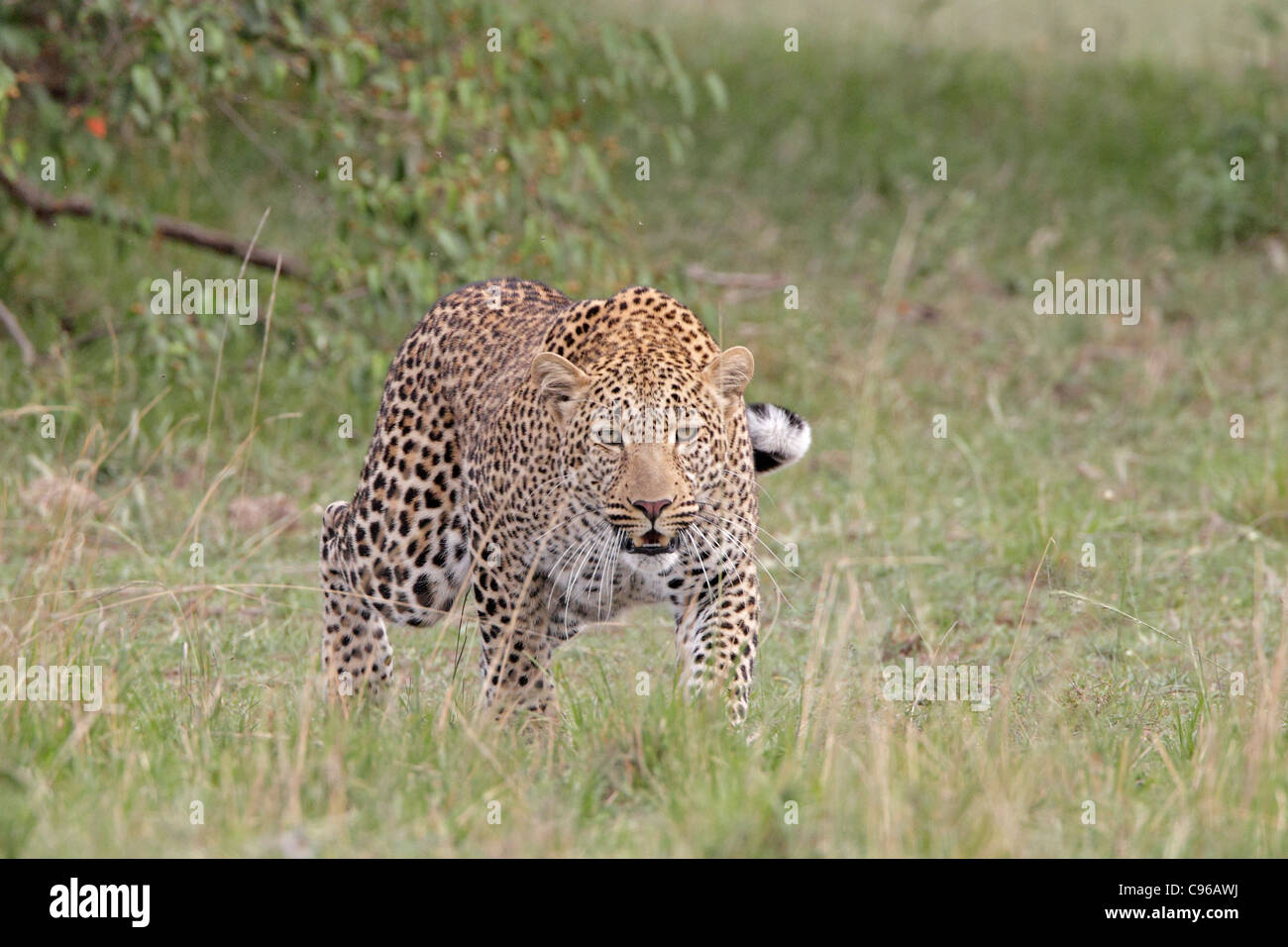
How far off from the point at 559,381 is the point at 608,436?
0.27 metres

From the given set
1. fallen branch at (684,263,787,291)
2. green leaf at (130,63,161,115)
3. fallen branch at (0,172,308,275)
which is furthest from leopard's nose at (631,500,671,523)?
fallen branch at (684,263,787,291)

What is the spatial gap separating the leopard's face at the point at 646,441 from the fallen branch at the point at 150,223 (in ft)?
14.0

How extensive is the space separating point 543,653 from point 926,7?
438 inches

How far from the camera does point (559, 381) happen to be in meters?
5.65

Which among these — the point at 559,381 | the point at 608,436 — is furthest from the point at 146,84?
the point at 608,436

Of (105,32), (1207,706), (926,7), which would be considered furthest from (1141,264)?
(1207,706)

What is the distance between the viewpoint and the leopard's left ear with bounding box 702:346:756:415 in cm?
562

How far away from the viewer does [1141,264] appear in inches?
515

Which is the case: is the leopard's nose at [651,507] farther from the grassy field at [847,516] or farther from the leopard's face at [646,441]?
the grassy field at [847,516]

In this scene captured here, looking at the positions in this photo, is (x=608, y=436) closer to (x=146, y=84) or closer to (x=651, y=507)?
(x=651, y=507)

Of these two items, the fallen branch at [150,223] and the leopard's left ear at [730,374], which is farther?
the fallen branch at [150,223]

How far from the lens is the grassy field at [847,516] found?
15.0 feet

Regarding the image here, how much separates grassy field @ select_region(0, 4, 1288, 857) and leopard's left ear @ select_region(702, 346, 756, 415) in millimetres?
446

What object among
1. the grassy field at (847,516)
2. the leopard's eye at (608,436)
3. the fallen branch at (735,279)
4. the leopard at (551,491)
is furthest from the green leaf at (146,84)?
the leopard's eye at (608,436)
